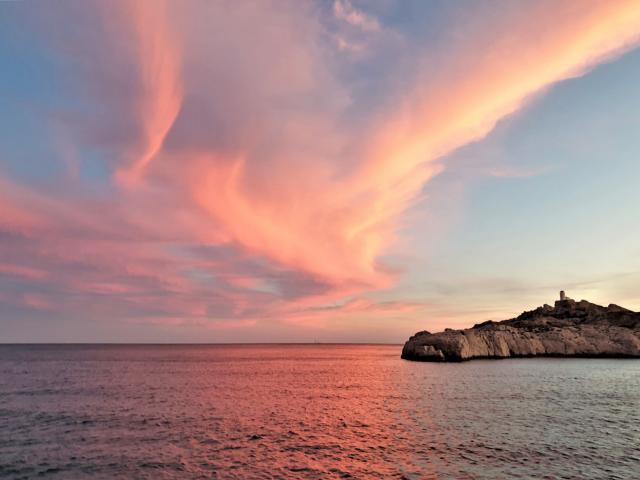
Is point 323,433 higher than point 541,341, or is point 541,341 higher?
point 541,341

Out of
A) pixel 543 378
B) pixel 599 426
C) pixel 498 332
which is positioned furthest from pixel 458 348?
pixel 599 426

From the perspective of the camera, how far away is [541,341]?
137875mm

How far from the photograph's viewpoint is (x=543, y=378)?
7175 cm

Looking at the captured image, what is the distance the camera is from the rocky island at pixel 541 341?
12169cm

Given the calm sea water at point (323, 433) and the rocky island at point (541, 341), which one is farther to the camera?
the rocky island at point (541, 341)

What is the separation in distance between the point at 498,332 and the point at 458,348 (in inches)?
952

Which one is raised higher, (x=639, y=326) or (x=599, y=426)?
(x=639, y=326)

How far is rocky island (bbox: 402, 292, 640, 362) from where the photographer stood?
122m

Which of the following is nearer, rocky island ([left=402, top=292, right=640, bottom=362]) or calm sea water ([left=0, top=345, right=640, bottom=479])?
calm sea water ([left=0, top=345, right=640, bottom=479])

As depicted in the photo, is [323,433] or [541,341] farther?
[541,341]

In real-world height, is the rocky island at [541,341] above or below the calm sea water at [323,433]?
above

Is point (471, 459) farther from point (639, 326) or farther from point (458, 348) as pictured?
point (639, 326)

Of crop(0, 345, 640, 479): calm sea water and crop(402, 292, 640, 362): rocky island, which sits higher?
crop(402, 292, 640, 362): rocky island

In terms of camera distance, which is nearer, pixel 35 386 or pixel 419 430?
pixel 419 430
